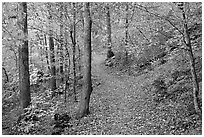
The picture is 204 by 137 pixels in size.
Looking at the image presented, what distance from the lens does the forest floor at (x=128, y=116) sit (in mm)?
7742

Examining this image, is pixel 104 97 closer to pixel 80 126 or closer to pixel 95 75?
pixel 80 126

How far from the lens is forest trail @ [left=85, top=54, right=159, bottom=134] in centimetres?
840

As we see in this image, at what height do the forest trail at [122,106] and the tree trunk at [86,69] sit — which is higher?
the tree trunk at [86,69]

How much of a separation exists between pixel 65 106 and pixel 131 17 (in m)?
8.64

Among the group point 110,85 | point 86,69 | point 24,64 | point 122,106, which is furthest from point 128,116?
point 110,85

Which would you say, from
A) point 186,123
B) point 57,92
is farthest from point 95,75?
point 186,123

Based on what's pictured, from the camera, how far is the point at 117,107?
10.6 meters

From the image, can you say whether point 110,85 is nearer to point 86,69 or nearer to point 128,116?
point 86,69

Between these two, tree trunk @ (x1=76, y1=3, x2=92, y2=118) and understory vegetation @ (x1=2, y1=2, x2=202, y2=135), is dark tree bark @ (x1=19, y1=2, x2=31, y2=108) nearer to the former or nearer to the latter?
understory vegetation @ (x1=2, y1=2, x2=202, y2=135)

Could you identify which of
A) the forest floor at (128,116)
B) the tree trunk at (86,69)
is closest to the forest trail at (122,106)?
the forest floor at (128,116)

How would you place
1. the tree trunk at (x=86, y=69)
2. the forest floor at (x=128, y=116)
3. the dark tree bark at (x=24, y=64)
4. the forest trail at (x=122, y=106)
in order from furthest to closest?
the tree trunk at (x=86, y=69)
the dark tree bark at (x=24, y=64)
the forest trail at (x=122, y=106)
the forest floor at (x=128, y=116)

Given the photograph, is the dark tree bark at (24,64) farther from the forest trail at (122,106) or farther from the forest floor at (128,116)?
the forest trail at (122,106)

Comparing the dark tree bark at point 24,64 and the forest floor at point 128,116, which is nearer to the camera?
the forest floor at point 128,116

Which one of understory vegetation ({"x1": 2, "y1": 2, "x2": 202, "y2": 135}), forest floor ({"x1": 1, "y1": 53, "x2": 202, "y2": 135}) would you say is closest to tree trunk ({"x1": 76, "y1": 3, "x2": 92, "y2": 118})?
understory vegetation ({"x1": 2, "y1": 2, "x2": 202, "y2": 135})
